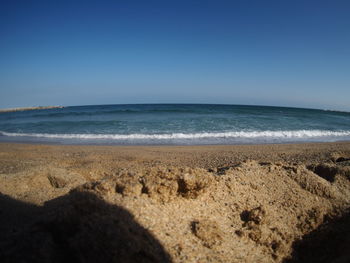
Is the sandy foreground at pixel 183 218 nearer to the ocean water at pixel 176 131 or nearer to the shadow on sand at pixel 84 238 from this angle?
the shadow on sand at pixel 84 238

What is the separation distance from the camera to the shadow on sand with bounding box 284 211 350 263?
1.96 metres

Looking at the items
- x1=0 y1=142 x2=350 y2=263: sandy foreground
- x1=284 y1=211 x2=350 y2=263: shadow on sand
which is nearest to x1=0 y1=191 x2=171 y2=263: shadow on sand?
x1=0 y1=142 x2=350 y2=263: sandy foreground

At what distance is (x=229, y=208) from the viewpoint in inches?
89.4

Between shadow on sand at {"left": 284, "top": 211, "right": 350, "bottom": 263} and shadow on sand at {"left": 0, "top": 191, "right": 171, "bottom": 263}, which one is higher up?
shadow on sand at {"left": 0, "top": 191, "right": 171, "bottom": 263}

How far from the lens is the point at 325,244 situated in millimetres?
2121

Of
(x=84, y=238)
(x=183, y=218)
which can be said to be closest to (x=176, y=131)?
(x=183, y=218)

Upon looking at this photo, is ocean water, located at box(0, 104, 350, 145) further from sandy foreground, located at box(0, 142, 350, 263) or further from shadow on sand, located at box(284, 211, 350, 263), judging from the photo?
shadow on sand, located at box(284, 211, 350, 263)

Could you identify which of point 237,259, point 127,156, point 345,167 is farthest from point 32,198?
point 345,167

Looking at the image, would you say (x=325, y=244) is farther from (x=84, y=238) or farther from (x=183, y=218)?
(x=84, y=238)

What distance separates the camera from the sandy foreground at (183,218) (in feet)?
4.89

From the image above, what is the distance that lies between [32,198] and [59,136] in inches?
433

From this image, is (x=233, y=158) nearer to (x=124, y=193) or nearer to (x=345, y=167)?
(x=345, y=167)


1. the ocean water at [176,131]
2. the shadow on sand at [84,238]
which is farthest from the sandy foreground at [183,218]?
the ocean water at [176,131]

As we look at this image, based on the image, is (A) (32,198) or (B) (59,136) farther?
(B) (59,136)
